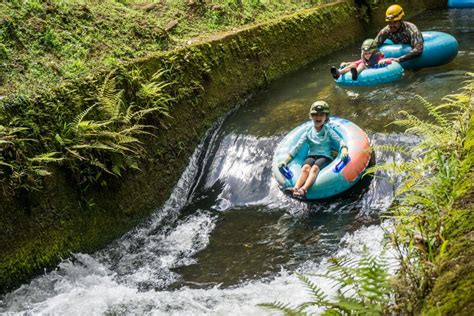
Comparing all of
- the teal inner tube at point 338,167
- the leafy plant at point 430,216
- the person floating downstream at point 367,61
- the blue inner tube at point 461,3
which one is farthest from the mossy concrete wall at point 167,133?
the blue inner tube at point 461,3

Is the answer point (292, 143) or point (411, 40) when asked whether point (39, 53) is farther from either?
point (411, 40)

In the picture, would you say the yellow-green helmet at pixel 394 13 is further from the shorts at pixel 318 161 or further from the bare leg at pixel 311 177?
the bare leg at pixel 311 177

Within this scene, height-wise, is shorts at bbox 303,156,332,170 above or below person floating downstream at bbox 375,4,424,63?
below

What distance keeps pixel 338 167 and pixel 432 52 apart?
4.74 meters

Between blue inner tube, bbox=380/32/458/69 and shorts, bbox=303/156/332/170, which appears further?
blue inner tube, bbox=380/32/458/69

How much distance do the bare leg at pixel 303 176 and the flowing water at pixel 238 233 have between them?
14.6 inches

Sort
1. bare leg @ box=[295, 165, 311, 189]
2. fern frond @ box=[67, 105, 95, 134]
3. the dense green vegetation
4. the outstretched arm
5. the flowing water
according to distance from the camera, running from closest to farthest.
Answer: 1. the flowing water
2. fern frond @ box=[67, 105, 95, 134]
3. bare leg @ box=[295, 165, 311, 189]
4. the dense green vegetation
5. the outstretched arm

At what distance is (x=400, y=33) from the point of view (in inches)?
400

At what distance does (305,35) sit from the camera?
1223 centimetres

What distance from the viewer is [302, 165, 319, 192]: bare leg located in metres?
6.36

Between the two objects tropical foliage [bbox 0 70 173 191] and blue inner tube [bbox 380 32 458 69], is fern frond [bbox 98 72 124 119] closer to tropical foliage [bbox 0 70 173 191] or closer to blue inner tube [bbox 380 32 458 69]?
tropical foliage [bbox 0 70 173 191]

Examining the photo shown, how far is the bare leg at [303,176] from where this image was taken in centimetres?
648

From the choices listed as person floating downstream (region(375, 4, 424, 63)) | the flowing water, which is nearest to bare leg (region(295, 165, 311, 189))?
the flowing water

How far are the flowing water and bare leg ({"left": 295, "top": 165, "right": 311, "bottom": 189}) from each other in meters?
0.37
